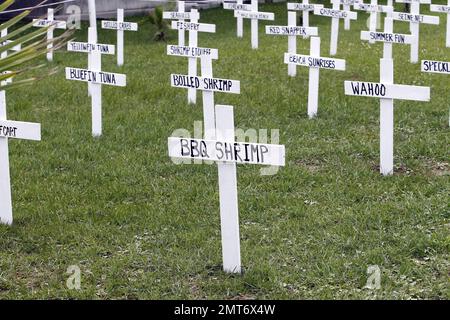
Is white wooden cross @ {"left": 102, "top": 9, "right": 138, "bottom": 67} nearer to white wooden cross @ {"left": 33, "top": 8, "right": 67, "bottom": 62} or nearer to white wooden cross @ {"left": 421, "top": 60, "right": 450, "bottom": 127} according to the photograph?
white wooden cross @ {"left": 33, "top": 8, "right": 67, "bottom": 62}

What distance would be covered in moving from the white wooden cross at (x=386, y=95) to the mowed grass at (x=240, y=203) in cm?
17

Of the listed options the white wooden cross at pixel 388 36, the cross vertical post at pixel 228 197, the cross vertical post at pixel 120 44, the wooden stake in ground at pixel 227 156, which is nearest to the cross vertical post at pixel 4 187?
the wooden stake in ground at pixel 227 156

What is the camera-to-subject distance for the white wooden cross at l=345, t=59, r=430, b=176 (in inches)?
289

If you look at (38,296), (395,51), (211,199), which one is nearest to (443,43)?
(395,51)

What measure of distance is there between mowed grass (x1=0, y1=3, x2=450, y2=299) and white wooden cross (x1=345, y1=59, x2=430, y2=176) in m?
0.17

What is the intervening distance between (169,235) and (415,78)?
245 inches

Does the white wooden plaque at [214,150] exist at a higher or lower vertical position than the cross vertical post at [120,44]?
lower

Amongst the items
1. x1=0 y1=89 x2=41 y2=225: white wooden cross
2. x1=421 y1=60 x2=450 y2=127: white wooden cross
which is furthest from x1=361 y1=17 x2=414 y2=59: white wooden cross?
x1=0 y1=89 x2=41 y2=225: white wooden cross

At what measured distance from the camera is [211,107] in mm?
8305

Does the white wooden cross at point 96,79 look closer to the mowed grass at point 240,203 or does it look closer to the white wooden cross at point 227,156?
the mowed grass at point 240,203

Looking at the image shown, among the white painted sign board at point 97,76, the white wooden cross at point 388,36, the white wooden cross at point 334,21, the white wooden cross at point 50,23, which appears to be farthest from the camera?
the white wooden cross at point 334,21

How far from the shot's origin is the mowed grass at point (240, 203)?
5.43 m

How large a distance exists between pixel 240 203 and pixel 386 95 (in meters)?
1.65

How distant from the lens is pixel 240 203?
270 inches
